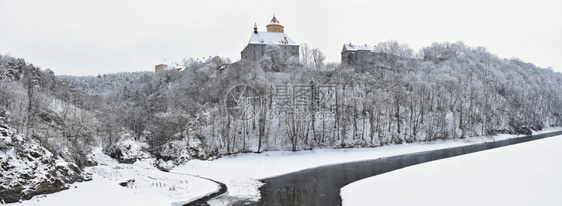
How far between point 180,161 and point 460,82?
2353 inches

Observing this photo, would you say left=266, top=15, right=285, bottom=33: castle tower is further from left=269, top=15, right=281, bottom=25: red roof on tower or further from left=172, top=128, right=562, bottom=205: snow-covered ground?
left=172, top=128, right=562, bottom=205: snow-covered ground

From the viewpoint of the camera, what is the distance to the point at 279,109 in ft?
143

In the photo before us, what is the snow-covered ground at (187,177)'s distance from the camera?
49.6 ft

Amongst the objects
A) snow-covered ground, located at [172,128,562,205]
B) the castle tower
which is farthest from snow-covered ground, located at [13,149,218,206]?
the castle tower

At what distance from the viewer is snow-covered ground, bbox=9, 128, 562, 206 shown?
15133mm

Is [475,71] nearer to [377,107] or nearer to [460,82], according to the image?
[460,82]

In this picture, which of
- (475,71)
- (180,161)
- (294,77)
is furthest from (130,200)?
(475,71)

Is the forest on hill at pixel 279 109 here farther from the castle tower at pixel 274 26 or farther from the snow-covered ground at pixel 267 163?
the castle tower at pixel 274 26

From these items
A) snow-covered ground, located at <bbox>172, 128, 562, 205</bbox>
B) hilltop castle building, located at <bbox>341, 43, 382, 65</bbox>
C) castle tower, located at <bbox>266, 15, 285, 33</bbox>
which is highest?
castle tower, located at <bbox>266, 15, 285, 33</bbox>

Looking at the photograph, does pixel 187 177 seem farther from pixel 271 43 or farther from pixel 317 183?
pixel 271 43

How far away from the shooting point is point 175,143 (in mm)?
33781

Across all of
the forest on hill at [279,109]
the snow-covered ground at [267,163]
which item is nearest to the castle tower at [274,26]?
the forest on hill at [279,109]

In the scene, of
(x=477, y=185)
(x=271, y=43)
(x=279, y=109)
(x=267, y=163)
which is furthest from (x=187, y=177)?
(x=271, y=43)

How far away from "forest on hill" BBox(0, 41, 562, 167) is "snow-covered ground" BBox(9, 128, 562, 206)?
2246mm
